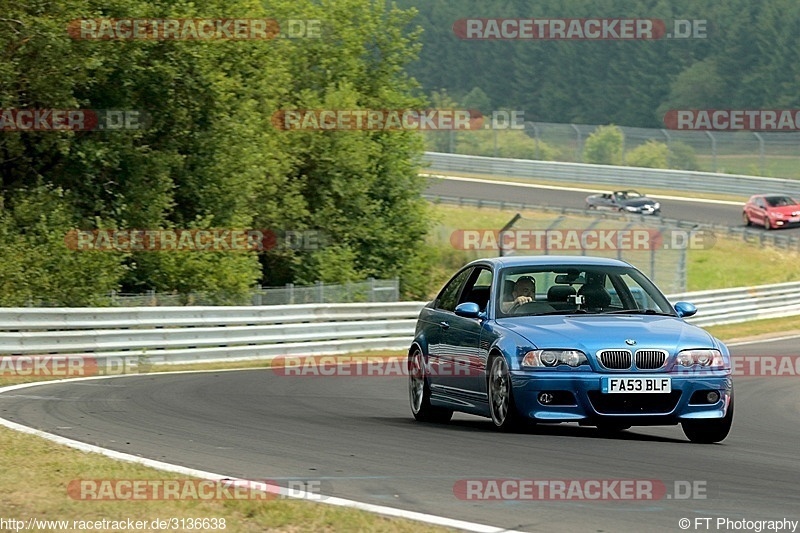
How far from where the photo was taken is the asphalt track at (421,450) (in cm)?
702

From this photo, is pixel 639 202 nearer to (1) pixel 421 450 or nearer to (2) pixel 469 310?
(2) pixel 469 310

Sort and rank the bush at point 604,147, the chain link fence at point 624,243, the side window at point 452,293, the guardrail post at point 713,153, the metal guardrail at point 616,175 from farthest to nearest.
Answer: the bush at point 604,147 → the metal guardrail at point 616,175 → the guardrail post at point 713,153 → the chain link fence at point 624,243 → the side window at point 452,293

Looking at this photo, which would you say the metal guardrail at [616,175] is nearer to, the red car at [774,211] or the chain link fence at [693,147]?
the chain link fence at [693,147]

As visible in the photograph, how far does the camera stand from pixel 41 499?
7074 mm

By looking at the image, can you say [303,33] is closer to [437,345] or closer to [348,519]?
[437,345]

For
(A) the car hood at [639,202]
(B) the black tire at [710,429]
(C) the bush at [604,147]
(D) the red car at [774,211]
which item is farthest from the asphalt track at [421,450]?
(C) the bush at [604,147]

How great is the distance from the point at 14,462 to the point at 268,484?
178 cm

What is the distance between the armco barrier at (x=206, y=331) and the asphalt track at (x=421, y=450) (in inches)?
199

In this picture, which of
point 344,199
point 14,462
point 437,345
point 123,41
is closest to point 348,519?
point 14,462

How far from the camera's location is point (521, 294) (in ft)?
37.6

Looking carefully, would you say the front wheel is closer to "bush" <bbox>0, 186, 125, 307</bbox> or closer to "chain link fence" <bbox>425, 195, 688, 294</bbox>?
"bush" <bbox>0, 186, 125, 307</bbox>

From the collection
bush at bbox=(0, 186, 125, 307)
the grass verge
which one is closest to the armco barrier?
bush at bbox=(0, 186, 125, 307)

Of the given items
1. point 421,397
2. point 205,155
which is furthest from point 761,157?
point 421,397

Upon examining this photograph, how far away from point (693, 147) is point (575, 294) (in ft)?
181
